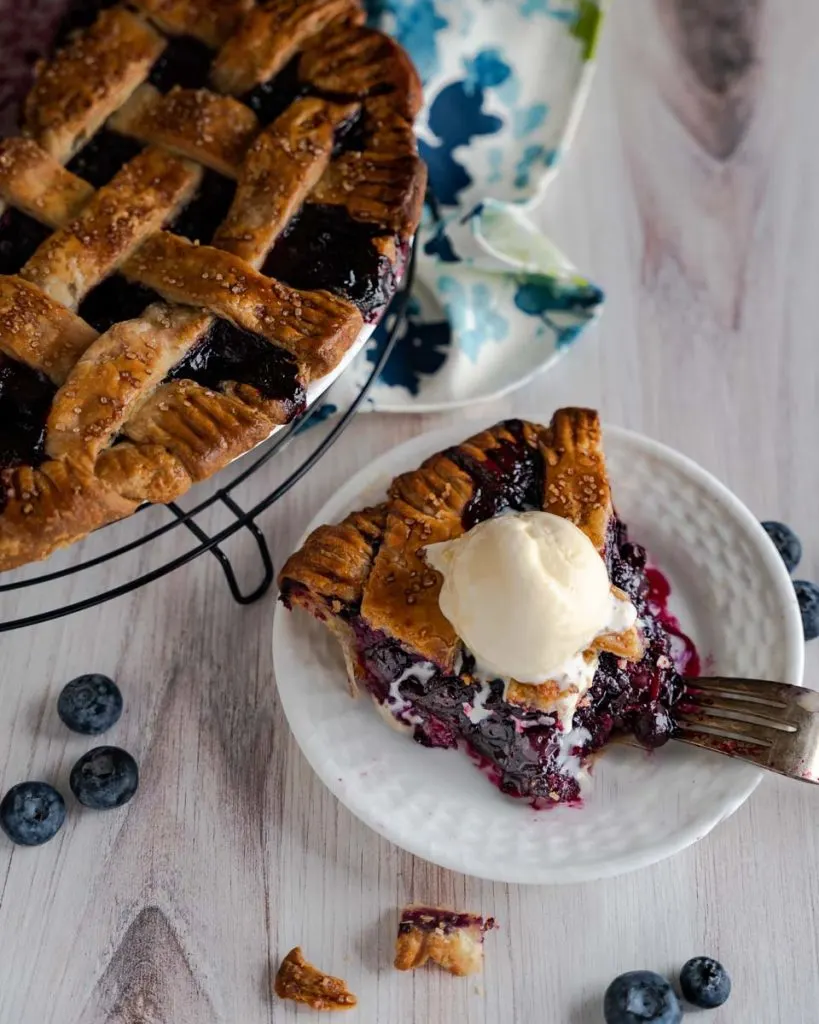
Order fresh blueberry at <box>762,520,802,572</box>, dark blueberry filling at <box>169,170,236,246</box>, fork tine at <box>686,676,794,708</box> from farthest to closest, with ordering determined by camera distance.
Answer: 1. fresh blueberry at <box>762,520,802,572</box>
2. dark blueberry filling at <box>169,170,236,246</box>
3. fork tine at <box>686,676,794,708</box>

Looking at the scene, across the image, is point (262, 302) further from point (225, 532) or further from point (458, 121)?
point (458, 121)

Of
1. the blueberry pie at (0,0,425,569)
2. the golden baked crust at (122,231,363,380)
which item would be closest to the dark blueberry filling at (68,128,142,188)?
the blueberry pie at (0,0,425,569)

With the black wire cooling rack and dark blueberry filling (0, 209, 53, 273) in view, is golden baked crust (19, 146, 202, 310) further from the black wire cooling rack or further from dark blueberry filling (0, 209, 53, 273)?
the black wire cooling rack

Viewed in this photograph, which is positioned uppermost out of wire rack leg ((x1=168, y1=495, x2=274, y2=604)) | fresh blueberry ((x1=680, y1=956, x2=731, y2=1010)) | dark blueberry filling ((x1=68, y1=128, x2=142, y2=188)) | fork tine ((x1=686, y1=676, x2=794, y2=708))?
dark blueberry filling ((x1=68, y1=128, x2=142, y2=188))

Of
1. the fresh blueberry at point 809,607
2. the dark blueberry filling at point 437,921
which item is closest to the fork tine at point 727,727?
the fresh blueberry at point 809,607

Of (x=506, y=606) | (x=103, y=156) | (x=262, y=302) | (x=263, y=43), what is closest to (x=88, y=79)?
(x=103, y=156)

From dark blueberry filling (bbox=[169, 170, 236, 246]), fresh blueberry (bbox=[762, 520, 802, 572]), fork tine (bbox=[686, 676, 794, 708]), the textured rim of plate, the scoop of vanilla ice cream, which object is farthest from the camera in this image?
the textured rim of plate
